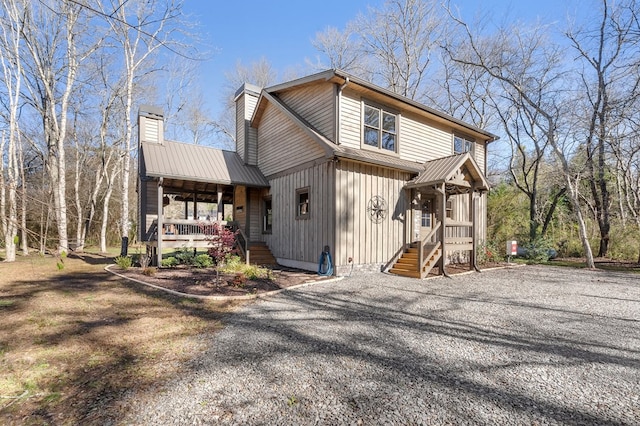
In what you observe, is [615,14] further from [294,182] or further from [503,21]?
[294,182]

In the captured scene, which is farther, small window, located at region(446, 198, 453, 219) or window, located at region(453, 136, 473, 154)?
window, located at region(453, 136, 473, 154)

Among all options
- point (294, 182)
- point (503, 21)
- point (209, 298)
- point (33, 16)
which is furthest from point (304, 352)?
point (503, 21)

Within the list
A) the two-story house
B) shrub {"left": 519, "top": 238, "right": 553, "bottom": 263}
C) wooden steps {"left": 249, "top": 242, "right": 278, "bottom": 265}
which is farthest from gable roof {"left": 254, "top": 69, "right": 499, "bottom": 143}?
wooden steps {"left": 249, "top": 242, "right": 278, "bottom": 265}

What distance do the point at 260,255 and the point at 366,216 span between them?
4688 mm

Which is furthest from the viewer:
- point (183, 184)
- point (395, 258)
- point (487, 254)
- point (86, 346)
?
point (487, 254)

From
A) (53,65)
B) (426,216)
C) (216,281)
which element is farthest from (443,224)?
(53,65)

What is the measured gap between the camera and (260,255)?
463 inches

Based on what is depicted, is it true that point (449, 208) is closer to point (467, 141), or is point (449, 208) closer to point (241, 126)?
point (467, 141)

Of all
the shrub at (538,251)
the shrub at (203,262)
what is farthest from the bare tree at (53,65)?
the shrub at (538,251)

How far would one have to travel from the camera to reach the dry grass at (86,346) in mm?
2615

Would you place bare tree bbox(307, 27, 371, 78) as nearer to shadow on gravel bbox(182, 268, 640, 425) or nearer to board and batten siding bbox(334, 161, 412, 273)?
board and batten siding bbox(334, 161, 412, 273)

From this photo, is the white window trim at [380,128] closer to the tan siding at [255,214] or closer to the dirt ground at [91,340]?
the tan siding at [255,214]

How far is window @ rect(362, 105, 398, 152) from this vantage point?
10.3 metres

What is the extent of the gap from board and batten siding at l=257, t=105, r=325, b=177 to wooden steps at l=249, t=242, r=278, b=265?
3.03 meters
